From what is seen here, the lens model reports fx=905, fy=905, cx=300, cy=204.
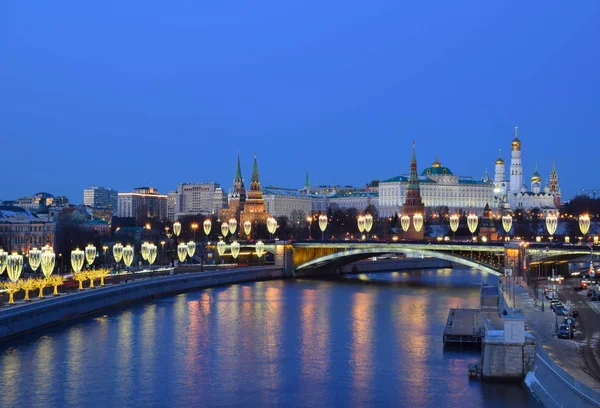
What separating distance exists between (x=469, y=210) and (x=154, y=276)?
86420mm

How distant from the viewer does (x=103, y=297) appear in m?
35.3

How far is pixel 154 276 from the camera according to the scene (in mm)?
46344

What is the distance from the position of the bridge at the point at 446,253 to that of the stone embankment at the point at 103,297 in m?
3.34

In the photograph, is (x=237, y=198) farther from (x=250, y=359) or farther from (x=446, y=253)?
(x=250, y=359)

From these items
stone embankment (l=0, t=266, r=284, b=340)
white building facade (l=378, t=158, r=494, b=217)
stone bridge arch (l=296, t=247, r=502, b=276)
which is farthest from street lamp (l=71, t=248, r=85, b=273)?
white building facade (l=378, t=158, r=494, b=217)

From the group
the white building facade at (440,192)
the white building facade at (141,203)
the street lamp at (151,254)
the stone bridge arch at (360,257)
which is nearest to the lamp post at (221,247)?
the stone bridge arch at (360,257)

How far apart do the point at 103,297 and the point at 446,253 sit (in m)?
21.5

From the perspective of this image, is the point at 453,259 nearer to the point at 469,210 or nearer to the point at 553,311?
the point at 553,311

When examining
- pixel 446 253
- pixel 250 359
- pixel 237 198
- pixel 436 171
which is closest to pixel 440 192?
pixel 436 171

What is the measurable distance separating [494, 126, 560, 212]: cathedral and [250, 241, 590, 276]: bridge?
241ft

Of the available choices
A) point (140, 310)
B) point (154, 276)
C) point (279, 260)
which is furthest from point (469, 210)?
point (140, 310)

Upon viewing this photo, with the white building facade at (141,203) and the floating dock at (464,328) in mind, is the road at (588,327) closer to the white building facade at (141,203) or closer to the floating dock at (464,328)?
the floating dock at (464,328)

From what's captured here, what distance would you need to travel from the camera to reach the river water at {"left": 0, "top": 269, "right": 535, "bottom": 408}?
67.7 ft

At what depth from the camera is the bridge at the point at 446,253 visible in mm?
44688
